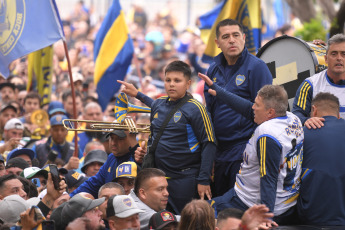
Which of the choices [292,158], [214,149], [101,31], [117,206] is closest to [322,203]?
[292,158]

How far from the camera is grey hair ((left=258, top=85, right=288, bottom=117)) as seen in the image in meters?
6.50

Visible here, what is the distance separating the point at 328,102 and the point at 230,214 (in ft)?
4.82

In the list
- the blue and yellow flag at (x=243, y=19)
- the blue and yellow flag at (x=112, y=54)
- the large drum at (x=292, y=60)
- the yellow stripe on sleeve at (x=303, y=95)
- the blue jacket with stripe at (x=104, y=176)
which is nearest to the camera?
the yellow stripe on sleeve at (x=303, y=95)

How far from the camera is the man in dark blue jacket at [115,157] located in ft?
28.1

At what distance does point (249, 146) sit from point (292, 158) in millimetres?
411

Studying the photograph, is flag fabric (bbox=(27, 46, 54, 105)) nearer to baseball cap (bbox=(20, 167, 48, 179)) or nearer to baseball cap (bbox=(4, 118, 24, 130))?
baseball cap (bbox=(4, 118, 24, 130))

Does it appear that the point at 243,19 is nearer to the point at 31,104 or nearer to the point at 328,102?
the point at 31,104

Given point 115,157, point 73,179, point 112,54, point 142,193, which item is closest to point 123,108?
point 115,157

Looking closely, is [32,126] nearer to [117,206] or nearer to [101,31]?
[101,31]

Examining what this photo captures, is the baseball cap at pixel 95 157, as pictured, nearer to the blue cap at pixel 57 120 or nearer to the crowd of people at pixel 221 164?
the crowd of people at pixel 221 164

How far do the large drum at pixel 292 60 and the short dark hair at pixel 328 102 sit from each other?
1.16 m

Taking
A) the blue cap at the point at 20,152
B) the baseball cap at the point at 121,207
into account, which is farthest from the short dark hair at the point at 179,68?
the blue cap at the point at 20,152

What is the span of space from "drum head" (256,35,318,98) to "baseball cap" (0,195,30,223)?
3.35m

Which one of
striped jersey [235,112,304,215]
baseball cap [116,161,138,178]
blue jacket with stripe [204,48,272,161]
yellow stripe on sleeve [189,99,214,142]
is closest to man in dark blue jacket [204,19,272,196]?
blue jacket with stripe [204,48,272,161]
